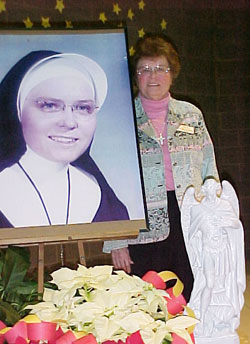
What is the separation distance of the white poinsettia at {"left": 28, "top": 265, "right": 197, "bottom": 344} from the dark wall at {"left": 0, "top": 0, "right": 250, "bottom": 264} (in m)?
3.20

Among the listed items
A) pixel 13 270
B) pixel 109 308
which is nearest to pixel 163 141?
pixel 13 270

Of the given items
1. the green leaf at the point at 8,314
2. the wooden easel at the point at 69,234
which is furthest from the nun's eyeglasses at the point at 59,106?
the green leaf at the point at 8,314

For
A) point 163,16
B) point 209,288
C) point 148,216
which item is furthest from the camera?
point 163,16

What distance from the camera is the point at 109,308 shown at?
904 mm

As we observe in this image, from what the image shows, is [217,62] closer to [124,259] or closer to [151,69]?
[151,69]

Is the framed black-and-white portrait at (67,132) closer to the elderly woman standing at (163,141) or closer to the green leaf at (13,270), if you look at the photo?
the elderly woman standing at (163,141)

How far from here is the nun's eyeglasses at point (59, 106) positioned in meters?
1.75

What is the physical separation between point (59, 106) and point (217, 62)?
115 inches

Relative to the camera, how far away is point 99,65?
1854 millimetres

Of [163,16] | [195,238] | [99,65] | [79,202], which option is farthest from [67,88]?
[163,16]

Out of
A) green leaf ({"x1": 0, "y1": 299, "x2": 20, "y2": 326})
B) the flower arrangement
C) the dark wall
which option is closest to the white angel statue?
the flower arrangement

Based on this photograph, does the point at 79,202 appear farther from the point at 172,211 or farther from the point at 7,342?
the point at 7,342

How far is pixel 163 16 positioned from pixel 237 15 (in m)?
0.70

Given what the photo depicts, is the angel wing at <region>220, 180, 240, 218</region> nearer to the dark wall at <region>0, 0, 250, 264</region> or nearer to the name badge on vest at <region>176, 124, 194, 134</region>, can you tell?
the name badge on vest at <region>176, 124, 194, 134</region>
